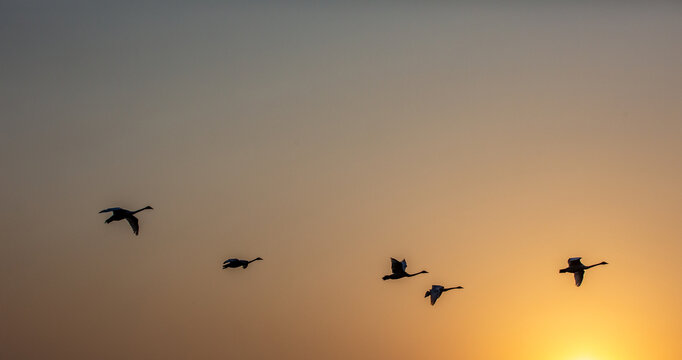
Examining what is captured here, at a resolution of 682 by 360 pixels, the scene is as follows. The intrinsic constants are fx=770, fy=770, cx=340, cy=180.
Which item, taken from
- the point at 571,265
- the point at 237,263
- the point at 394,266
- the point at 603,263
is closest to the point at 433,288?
the point at 394,266

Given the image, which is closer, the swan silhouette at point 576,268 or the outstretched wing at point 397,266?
the outstretched wing at point 397,266

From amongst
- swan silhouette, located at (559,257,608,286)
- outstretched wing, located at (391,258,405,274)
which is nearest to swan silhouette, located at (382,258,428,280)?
outstretched wing, located at (391,258,405,274)

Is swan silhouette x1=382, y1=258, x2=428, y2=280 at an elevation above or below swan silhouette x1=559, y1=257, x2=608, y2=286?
below

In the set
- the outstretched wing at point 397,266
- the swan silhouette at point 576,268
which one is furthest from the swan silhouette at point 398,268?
the swan silhouette at point 576,268

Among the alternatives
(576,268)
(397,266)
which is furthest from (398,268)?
(576,268)

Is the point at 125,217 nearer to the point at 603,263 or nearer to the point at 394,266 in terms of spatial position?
the point at 394,266

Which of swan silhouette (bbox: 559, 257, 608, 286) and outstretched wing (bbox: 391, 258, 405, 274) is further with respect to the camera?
swan silhouette (bbox: 559, 257, 608, 286)

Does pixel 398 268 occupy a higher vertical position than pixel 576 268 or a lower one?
lower

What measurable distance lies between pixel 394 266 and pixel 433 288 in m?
2.26

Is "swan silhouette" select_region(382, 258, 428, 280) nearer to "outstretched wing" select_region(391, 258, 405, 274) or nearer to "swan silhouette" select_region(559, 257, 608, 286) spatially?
"outstretched wing" select_region(391, 258, 405, 274)

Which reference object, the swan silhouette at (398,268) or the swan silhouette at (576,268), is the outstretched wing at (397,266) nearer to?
the swan silhouette at (398,268)

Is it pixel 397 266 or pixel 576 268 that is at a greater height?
pixel 576 268

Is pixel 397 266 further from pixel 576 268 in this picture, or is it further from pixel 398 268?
pixel 576 268

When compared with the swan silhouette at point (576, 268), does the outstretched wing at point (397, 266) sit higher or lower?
lower
